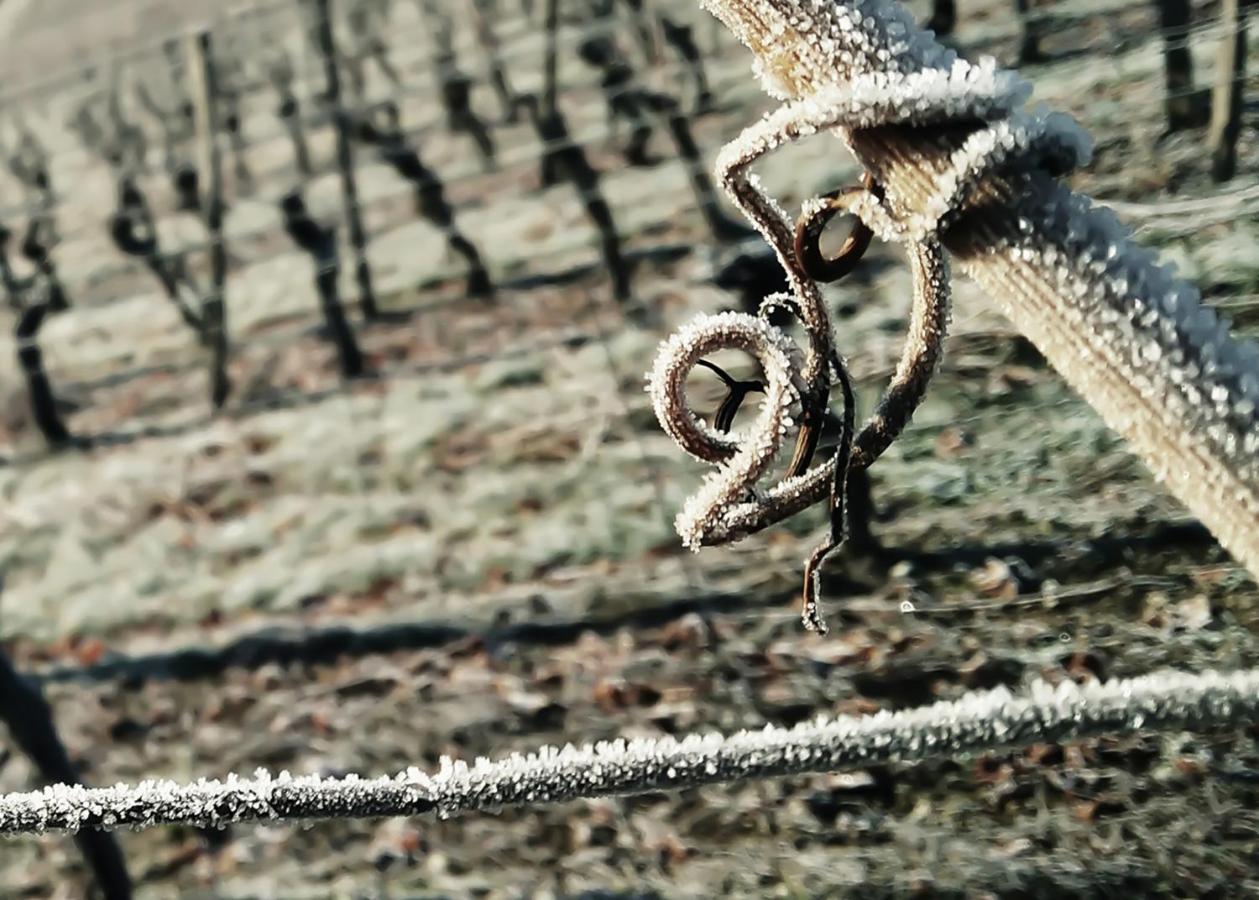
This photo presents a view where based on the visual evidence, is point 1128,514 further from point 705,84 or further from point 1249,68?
point 705,84

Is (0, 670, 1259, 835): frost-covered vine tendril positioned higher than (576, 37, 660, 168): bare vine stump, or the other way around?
(0, 670, 1259, 835): frost-covered vine tendril

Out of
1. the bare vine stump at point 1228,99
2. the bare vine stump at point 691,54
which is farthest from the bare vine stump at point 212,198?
the bare vine stump at point 1228,99

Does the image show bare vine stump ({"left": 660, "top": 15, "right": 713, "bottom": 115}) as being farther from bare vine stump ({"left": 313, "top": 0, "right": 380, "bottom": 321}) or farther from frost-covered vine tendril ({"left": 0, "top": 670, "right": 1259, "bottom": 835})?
frost-covered vine tendril ({"left": 0, "top": 670, "right": 1259, "bottom": 835})

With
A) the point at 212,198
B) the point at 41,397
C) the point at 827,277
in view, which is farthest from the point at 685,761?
the point at 41,397

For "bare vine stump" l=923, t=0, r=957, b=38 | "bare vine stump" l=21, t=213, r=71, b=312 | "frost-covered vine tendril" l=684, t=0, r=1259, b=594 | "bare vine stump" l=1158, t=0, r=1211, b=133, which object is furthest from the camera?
"bare vine stump" l=21, t=213, r=71, b=312

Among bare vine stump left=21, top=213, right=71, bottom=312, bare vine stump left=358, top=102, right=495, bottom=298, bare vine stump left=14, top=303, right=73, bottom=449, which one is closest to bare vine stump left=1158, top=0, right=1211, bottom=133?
bare vine stump left=358, top=102, right=495, bottom=298

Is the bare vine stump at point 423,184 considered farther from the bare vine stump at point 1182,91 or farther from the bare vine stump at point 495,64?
the bare vine stump at point 1182,91

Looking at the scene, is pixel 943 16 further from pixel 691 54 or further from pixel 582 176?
pixel 582 176

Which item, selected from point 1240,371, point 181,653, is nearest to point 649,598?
point 181,653
